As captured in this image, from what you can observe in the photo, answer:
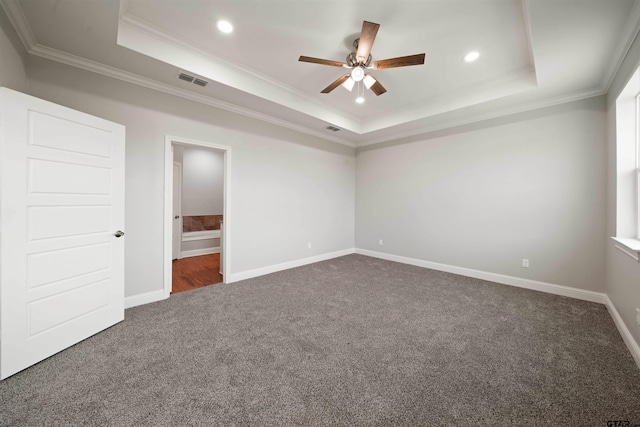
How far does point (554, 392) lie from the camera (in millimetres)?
1594

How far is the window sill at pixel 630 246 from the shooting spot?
75.5 inches

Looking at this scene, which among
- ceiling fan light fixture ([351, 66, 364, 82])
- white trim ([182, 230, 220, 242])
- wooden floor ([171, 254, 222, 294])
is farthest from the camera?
white trim ([182, 230, 220, 242])

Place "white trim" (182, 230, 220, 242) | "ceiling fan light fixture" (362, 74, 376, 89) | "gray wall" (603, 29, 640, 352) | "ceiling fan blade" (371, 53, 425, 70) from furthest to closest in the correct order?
1. "white trim" (182, 230, 220, 242)
2. "ceiling fan light fixture" (362, 74, 376, 89)
3. "ceiling fan blade" (371, 53, 425, 70)
4. "gray wall" (603, 29, 640, 352)

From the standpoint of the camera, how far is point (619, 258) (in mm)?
2432

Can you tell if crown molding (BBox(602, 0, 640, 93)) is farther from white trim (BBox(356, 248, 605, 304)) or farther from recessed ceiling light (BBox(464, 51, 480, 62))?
white trim (BBox(356, 248, 605, 304))

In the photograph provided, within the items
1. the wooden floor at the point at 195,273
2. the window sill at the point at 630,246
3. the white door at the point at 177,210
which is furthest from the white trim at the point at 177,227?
the window sill at the point at 630,246

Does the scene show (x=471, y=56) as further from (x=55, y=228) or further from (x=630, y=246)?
(x=55, y=228)

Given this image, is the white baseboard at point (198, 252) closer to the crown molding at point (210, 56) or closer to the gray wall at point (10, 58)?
the gray wall at point (10, 58)

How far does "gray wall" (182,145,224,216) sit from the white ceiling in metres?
2.92

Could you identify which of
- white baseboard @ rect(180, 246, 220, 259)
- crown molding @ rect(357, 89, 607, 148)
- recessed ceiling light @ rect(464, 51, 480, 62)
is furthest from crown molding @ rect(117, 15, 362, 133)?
white baseboard @ rect(180, 246, 220, 259)

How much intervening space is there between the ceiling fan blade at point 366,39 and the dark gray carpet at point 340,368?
2.75m

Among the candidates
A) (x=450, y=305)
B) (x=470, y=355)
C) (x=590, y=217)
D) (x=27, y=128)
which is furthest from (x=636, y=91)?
(x=27, y=128)

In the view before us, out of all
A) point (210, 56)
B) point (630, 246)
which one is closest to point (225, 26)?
point (210, 56)

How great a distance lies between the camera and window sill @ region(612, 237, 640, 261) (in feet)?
6.29
